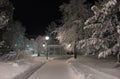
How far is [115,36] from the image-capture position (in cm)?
1923

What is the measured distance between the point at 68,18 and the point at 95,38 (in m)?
28.7

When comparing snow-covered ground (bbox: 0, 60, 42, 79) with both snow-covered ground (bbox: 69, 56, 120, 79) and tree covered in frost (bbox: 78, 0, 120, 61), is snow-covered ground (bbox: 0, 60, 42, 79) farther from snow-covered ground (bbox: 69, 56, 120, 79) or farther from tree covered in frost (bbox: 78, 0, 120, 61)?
tree covered in frost (bbox: 78, 0, 120, 61)

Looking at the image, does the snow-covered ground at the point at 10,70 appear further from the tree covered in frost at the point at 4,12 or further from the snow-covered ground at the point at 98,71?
the snow-covered ground at the point at 98,71

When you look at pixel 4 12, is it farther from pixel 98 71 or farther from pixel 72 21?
pixel 72 21

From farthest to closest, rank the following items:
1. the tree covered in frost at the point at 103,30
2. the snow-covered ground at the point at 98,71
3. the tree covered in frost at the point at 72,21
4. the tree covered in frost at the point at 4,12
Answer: the tree covered in frost at the point at 72,21 → the tree covered in frost at the point at 4,12 → the snow-covered ground at the point at 98,71 → the tree covered in frost at the point at 103,30

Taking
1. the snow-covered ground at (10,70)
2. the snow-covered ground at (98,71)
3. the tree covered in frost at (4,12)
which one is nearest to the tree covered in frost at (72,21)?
the tree covered in frost at (4,12)

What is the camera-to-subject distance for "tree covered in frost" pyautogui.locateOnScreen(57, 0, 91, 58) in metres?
42.8

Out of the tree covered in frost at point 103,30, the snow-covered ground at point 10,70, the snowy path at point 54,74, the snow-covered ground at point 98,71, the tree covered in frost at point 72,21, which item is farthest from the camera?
the tree covered in frost at point 72,21

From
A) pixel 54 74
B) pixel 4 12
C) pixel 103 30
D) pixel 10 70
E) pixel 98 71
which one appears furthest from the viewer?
pixel 4 12

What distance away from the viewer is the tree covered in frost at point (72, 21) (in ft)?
140

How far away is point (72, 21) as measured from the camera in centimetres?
4438

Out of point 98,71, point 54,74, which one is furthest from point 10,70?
point 98,71

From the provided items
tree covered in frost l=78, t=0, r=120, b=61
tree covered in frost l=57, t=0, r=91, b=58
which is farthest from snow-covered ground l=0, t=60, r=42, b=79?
tree covered in frost l=57, t=0, r=91, b=58

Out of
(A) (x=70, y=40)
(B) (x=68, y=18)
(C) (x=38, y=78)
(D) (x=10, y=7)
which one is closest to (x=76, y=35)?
(A) (x=70, y=40)
